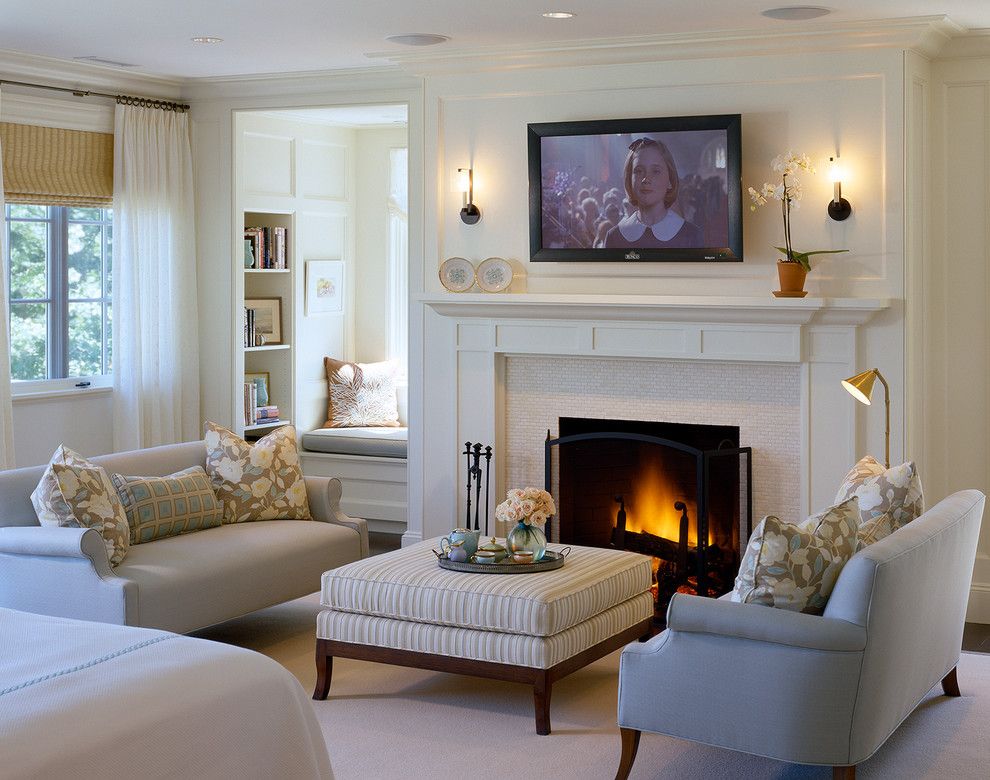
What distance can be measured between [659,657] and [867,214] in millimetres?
2648

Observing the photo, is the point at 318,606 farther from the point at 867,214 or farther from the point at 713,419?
the point at 867,214

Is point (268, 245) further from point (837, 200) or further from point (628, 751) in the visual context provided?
point (628, 751)

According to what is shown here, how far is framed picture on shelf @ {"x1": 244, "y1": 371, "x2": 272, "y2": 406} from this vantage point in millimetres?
7641

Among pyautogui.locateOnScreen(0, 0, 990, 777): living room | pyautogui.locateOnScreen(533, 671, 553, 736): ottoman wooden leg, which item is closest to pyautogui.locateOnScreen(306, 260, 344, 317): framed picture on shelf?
pyautogui.locateOnScreen(0, 0, 990, 777): living room

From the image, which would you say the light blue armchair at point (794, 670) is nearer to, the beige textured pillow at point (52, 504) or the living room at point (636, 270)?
the living room at point (636, 270)

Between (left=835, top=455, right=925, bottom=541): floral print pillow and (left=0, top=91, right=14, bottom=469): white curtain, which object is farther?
(left=0, top=91, right=14, bottom=469): white curtain

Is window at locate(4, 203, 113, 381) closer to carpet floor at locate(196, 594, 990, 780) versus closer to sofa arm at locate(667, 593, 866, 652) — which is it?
Answer: carpet floor at locate(196, 594, 990, 780)

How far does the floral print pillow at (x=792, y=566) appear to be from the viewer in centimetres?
347

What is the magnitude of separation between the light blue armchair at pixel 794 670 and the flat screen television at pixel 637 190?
2.30 metres

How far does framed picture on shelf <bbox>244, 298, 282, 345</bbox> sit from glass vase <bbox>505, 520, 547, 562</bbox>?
137 inches

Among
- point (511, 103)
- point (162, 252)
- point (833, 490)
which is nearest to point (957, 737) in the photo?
point (833, 490)


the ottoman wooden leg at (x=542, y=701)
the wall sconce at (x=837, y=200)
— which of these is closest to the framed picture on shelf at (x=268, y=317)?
the wall sconce at (x=837, y=200)

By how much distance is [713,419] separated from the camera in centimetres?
577

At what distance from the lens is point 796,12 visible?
16.5 ft
